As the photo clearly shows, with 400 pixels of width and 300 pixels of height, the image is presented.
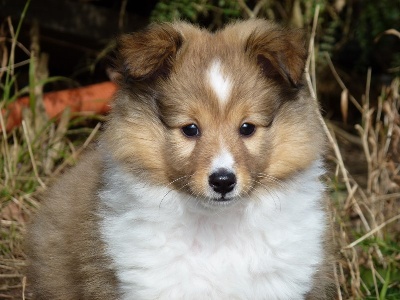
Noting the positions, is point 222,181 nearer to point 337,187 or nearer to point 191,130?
point 191,130

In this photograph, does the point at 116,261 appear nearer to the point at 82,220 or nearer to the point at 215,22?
the point at 82,220

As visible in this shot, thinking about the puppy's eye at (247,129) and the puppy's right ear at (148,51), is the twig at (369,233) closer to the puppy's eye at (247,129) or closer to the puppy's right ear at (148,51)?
the puppy's eye at (247,129)

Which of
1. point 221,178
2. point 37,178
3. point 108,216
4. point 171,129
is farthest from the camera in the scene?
point 37,178

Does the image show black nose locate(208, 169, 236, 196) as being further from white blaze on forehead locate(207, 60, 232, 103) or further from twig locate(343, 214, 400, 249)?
twig locate(343, 214, 400, 249)

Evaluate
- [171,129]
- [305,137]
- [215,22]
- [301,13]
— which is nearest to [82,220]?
[171,129]

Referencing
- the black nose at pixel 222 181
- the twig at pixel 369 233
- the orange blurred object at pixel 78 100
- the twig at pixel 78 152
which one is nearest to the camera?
the black nose at pixel 222 181

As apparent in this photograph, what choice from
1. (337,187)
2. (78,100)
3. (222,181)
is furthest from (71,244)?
(78,100)

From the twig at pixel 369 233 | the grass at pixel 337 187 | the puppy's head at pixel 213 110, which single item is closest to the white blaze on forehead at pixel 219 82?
the puppy's head at pixel 213 110
